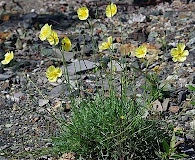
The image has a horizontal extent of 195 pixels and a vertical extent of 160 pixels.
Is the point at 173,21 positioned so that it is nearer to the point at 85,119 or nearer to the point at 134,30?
the point at 134,30

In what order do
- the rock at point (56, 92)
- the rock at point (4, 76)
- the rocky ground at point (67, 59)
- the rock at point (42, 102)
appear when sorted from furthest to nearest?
the rock at point (4, 76), the rock at point (56, 92), the rock at point (42, 102), the rocky ground at point (67, 59)

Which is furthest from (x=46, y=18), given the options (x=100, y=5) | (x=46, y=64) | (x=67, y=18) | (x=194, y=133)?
(x=194, y=133)

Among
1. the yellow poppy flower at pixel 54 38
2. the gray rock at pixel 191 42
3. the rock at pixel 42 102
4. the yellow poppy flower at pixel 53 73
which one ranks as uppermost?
the yellow poppy flower at pixel 54 38

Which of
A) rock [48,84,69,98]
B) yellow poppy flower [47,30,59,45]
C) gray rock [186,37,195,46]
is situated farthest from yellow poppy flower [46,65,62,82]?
gray rock [186,37,195,46]

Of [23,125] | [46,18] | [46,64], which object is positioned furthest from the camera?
[46,18]

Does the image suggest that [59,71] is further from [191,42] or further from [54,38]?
[191,42]

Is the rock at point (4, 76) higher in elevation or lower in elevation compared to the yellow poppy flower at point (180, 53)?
lower

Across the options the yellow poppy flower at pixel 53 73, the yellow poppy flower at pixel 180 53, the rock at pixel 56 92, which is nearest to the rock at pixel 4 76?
the rock at pixel 56 92

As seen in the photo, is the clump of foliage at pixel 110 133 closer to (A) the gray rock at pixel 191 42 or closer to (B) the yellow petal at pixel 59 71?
(B) the yellow petal at pixel 59 71
